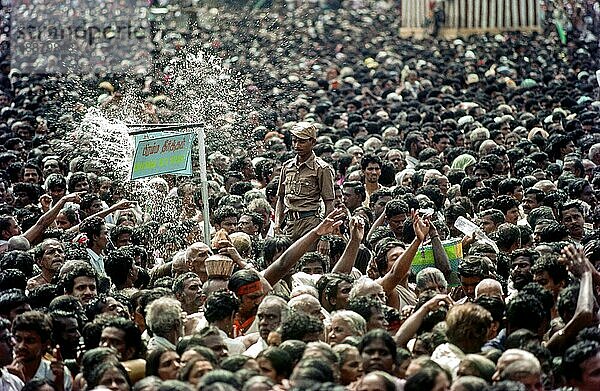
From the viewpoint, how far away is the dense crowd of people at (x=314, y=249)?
7.44 metres

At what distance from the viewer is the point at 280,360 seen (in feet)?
24.3

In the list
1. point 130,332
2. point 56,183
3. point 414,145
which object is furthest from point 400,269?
point 414,145

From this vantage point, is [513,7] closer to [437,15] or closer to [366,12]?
[437,15]

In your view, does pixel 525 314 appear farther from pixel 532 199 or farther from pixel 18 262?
pixel 532 199

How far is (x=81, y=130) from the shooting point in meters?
18.5

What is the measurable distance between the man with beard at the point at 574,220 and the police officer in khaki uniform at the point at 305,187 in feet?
6.49

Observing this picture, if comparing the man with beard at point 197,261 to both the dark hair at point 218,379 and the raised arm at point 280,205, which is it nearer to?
the raised arm at point 280,205

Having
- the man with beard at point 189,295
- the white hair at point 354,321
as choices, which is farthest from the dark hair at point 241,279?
the white hair at point 354,321

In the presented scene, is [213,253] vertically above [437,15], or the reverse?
[437,15]

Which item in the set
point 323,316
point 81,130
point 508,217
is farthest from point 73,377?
point 81,130

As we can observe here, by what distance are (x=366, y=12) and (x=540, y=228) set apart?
3440cm

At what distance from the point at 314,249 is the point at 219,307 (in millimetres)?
2866

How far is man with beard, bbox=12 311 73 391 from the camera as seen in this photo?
7.85 m

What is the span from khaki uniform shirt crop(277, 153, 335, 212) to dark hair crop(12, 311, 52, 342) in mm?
4521
